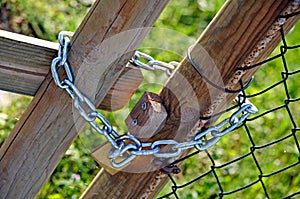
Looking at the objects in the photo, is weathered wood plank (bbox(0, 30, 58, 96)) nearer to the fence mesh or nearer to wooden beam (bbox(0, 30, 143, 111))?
wooden beam (bbox(0, 30, 143, 111))

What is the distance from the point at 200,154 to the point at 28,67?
1.81 metres

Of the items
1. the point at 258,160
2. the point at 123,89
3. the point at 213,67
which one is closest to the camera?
the point at 213,67

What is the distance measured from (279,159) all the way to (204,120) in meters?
1.81

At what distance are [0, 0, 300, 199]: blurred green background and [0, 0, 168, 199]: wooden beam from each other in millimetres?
1039

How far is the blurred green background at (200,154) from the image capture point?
2994 millimetres

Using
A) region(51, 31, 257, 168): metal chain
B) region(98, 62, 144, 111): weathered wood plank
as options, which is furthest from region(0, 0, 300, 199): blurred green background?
region(51, 31, 257, 168): metal chain

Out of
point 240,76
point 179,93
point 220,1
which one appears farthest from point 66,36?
point 220,1

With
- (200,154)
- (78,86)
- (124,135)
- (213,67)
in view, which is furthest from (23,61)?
(200,154)

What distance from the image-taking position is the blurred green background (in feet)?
9.82

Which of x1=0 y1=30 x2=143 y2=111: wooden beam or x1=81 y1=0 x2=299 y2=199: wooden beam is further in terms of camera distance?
x1=0 y1=30 x2=143 y2=111: wooden beam

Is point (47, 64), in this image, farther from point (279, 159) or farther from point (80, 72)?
point (279, 159)

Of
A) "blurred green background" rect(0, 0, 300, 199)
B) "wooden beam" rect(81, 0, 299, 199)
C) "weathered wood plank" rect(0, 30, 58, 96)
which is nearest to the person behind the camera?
"wooden beam" rect(81, 0, 299, 199)

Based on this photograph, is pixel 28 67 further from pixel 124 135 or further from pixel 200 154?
pixel 200 154

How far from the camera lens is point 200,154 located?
317 cm
